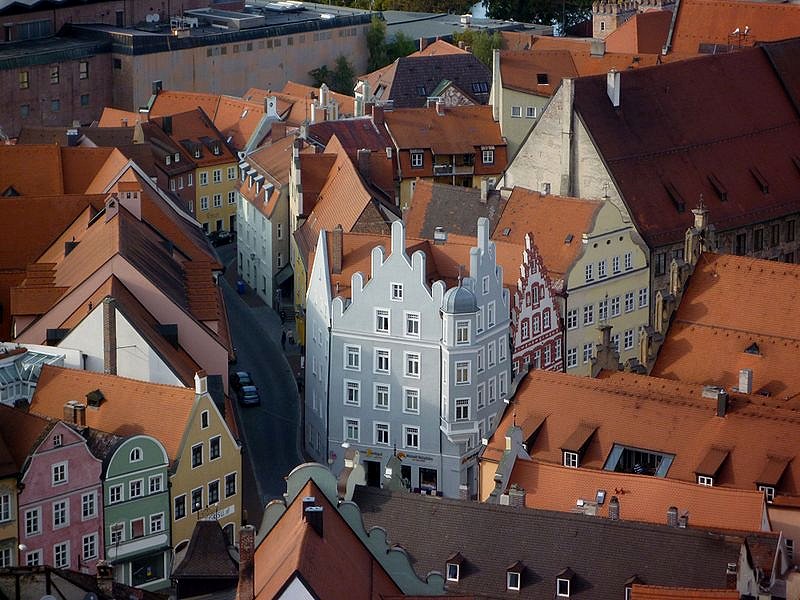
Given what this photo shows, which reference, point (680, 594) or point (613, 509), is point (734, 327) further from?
point (680, 594)

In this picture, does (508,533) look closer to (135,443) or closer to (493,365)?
(135,443)

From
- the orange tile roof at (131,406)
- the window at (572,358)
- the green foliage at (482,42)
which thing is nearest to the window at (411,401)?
the window at (572,358)

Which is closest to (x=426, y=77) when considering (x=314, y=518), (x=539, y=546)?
(x=539, y=546)

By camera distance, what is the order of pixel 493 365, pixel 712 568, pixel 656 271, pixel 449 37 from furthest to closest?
pixel 449 37
pixel 656 271
pixel 493 365
pixel 712 568

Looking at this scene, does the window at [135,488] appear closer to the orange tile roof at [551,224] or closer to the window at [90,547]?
the window at [90,547]

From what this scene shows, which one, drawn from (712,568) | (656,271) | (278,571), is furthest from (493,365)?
(278,571)

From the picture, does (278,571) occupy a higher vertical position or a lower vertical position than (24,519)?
higher

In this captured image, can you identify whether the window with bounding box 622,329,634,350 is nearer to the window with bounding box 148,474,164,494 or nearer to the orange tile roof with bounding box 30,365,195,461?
the orange tile roof with bounding box 30,365,195,461
